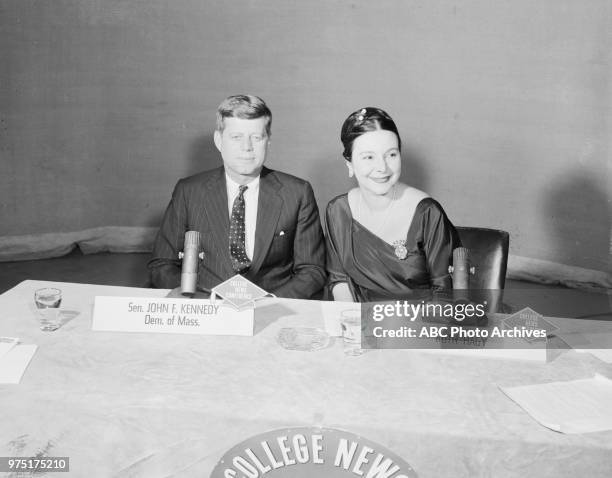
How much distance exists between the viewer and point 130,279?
5090 millimetres

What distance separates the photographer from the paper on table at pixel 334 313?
83.5 inches

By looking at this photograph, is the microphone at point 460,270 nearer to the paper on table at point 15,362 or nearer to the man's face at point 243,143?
the man's face at point 243,143

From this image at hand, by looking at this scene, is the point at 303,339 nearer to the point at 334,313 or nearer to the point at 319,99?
the point at 334,313

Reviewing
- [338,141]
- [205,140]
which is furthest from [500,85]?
[205,140]

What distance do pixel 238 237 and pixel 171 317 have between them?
2.83 ft

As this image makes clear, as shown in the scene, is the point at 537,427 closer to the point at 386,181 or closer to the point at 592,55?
the point at 386,181

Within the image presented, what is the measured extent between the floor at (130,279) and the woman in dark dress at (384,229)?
1935mm

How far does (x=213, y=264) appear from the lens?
288cm

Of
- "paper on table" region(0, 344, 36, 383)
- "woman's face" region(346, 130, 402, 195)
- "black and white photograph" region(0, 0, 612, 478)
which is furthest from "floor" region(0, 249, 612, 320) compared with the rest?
"paper on table" region(0, 344, 36, 383)

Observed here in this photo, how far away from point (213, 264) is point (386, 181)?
0.77 m

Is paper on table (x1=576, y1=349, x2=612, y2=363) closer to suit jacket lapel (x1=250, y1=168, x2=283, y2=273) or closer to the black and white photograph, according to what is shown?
the black and white photograph

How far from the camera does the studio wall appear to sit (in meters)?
4.94

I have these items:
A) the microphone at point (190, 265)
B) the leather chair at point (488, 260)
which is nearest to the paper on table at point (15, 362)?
the microphone at point (190, 265)

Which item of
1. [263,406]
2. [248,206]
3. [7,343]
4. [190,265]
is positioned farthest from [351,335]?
[248,206]
